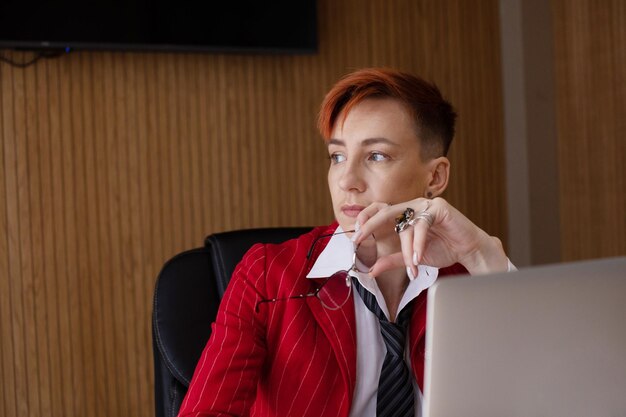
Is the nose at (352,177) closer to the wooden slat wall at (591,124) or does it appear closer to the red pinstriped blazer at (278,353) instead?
the red pinstriped blazer at (278,353)

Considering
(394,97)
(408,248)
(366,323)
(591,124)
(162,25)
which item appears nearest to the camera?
(408,248)

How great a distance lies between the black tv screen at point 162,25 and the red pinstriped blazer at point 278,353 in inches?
69.2

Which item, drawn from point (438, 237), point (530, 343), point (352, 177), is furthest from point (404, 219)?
point (530, 343)

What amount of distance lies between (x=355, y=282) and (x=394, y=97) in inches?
16.0

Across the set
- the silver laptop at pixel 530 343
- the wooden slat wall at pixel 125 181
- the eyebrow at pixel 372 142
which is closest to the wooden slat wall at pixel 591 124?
the wooden slat wall at pixel 125 181

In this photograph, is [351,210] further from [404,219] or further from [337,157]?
[404,219]

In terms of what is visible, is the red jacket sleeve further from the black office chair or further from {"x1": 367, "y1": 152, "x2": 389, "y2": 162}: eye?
{"x1": 367, "y1": 152, "x2": 389, "y2": 162}: eye

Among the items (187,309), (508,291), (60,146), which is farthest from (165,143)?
(508,291)

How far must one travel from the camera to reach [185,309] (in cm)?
175

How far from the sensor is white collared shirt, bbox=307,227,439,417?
4.99ft

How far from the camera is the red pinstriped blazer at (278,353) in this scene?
1455 mm

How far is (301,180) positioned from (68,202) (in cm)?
101

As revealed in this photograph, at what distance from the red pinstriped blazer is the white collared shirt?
0.08ft

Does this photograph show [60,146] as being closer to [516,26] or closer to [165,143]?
[165,143]
